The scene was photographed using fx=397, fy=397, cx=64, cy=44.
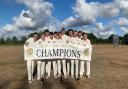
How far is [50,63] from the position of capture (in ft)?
53.1

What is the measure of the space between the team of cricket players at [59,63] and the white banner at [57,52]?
0.51 ft

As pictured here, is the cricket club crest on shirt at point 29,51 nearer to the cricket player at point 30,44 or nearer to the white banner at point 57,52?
the white banner at point 57,52

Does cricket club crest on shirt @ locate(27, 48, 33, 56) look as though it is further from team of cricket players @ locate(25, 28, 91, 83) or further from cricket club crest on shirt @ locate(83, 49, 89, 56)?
cricket club crest on shirt @ locate(83, 49, 89, 56)

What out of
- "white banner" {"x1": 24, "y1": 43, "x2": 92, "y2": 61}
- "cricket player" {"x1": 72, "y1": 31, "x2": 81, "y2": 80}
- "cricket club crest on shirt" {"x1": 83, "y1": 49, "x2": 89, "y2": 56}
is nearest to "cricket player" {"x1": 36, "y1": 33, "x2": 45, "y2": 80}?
"white banner" {"x1": 24, "y1": 43, "x2": 92, "y2": 61}

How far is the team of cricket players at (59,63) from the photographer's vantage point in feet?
52.4

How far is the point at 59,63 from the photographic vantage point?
1628 centimetres

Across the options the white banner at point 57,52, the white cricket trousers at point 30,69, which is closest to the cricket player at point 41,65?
the white banner at point 57,52

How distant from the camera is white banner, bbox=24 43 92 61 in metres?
16.0

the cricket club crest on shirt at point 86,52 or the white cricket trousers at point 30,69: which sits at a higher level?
the cricket club crest on shirt at point 86,52

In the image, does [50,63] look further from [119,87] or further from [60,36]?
[119,87]

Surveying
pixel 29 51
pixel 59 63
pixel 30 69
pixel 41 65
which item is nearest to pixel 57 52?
pixel 59 63

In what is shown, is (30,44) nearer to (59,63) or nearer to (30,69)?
(30,69)

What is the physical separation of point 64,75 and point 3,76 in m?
3.77

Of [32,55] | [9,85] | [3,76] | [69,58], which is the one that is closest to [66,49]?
[69,58]
